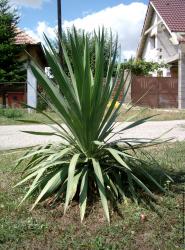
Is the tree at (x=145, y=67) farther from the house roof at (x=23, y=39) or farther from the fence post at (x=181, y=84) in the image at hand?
the house roof at (x=23, y=39)

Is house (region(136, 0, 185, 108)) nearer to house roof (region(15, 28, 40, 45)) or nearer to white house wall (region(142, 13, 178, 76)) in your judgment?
white house wall (region(142, 13, 178, 76))

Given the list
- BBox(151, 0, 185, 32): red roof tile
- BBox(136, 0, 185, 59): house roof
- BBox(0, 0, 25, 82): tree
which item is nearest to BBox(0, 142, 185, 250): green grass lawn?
BBox(0, 0, 25, 82): tree

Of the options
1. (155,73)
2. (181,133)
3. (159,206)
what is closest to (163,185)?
(159,206)

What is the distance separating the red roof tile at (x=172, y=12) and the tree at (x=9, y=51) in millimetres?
9379

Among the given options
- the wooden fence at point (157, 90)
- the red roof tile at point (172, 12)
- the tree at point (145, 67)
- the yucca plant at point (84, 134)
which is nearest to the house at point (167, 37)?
the red roof tile at point (172, 12)

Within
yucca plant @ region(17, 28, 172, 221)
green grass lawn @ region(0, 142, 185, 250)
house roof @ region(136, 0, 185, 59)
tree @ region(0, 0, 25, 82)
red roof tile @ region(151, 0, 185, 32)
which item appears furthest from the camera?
red roof tile @ region(151, 0, 185, 32)

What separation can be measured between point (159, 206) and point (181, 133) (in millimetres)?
8138

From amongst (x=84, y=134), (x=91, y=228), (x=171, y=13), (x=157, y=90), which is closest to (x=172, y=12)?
(x=171, y=13)

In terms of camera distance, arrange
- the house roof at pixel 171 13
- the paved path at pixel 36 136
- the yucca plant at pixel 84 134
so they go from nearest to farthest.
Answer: the yucca plant at pixel 84 134
the paved path at pixel 36 136
the house roof at pixel 171 13

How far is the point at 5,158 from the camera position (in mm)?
8219

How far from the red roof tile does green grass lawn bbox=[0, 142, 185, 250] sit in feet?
74.1

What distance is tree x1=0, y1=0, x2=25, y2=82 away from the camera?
21.7 metres

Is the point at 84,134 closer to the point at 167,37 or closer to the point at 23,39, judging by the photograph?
the point at 23,39

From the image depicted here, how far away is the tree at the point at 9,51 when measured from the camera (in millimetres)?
21703
